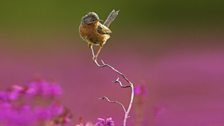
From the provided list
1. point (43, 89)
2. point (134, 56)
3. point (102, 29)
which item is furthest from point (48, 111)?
point (134, 56)

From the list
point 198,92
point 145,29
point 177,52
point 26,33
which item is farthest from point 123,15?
point 198,92

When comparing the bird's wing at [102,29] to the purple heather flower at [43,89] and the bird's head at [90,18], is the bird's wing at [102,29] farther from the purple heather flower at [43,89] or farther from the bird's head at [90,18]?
the purple heather flower at [43,89]

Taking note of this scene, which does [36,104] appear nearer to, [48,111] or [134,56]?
[48,111]

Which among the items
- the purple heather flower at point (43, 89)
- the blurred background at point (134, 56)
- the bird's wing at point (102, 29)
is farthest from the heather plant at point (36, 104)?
the bird's wing at point (102, 29)

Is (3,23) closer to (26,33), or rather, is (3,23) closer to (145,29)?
(26,33)

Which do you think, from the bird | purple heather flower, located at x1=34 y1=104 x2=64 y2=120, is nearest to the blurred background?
purple heather flower, located at x1=34 y1=104 x2=64 y2=120

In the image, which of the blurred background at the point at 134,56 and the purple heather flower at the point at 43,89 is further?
the blurred background at the point at 134,56

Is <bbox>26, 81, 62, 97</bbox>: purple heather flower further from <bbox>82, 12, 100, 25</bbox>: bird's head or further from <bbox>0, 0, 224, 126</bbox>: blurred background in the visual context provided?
<bbox>82, 12, 100, 25</bbox>: bird's head

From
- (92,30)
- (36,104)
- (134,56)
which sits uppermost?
(134,56)
